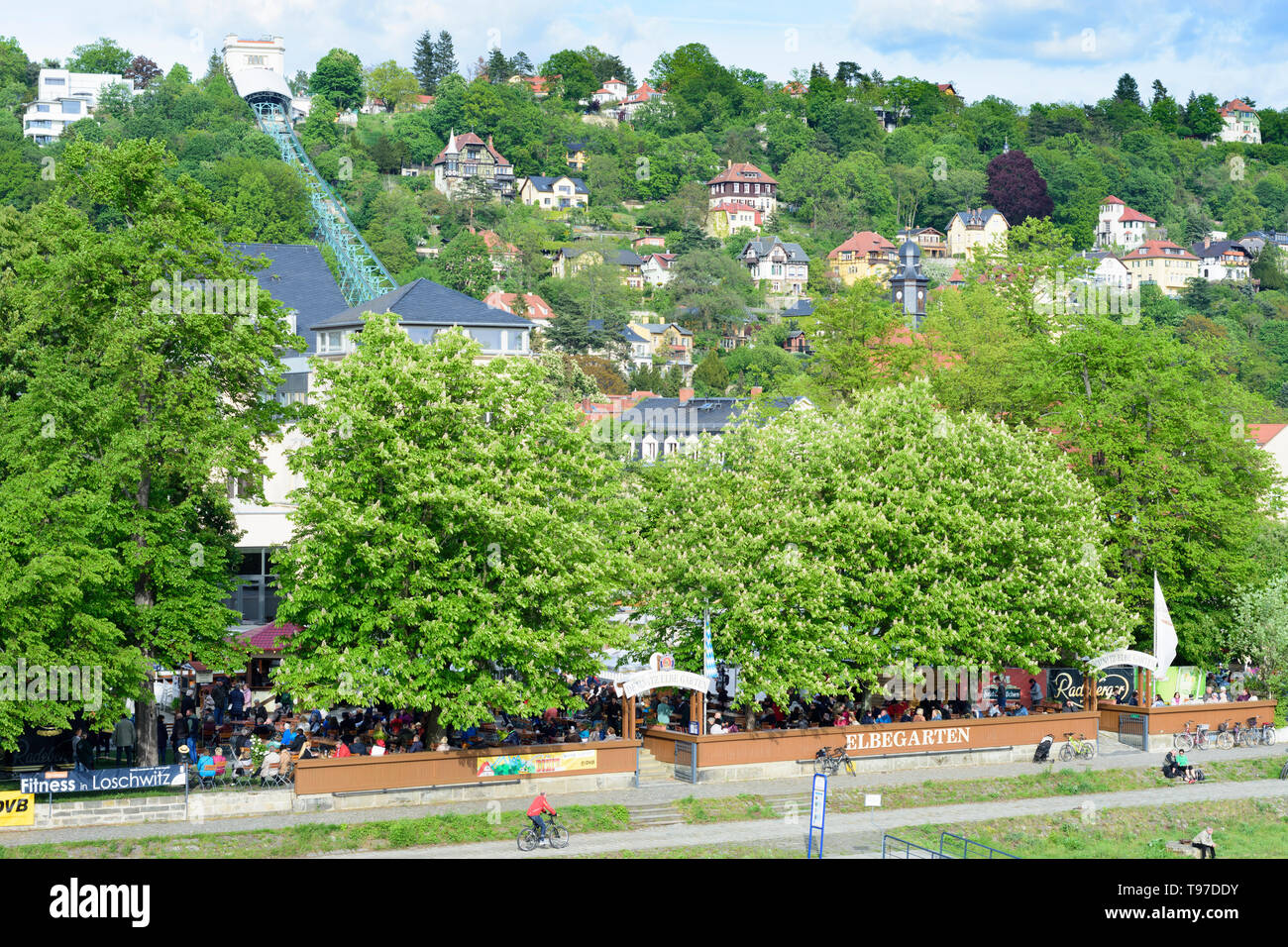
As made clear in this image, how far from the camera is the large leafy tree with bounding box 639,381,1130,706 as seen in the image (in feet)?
130

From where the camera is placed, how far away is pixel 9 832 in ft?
101

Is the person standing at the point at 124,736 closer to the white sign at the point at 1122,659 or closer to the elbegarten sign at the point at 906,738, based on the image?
the elbegarten sign at the point at 906,738

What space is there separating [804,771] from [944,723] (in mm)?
5310

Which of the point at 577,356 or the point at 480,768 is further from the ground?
the point at 577,356

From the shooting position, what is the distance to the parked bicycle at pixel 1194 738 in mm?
46522

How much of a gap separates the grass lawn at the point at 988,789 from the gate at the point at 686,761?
1712mm

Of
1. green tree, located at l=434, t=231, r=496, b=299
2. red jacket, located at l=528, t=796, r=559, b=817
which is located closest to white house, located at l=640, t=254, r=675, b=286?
green tree, located at l=434, t=231, r=496, b=299

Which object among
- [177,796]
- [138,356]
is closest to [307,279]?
[138,356]

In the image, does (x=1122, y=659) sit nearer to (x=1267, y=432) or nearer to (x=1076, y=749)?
(x=1076, y=749)

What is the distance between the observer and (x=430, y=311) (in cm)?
6606

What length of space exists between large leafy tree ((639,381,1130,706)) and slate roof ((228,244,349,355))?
38.5 metres

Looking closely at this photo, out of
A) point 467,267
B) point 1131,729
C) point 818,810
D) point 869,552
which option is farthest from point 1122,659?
point 467,267

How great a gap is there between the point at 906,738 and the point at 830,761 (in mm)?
2979
